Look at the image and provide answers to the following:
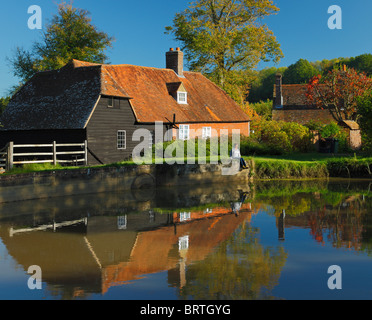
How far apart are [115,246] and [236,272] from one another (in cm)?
408

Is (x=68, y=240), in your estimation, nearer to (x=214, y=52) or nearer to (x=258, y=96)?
(x=214, y=52)

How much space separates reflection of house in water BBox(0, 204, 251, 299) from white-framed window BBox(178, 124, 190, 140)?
17.9 m

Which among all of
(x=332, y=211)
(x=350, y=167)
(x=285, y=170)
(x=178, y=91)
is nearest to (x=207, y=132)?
(x=178, y=91)

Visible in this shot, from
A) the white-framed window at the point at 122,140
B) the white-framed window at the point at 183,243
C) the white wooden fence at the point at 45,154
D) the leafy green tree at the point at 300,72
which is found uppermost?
the leafy green tree at the point at 300,72

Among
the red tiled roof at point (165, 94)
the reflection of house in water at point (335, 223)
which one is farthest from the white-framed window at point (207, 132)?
the reflection of house in water at point (335, 223)

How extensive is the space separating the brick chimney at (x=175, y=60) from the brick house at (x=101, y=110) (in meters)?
2.46

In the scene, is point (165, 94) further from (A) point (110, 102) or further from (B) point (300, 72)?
(B) point (300, 72)

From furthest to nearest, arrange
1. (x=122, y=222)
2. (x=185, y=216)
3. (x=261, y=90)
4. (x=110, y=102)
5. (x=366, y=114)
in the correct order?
(x=261, y=90) < (x=366, y=114) < (x=110, y=102) < (x=185, y=216) < (x=122, y=222)

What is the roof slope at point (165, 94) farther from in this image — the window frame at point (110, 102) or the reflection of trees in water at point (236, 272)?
the reflection of trees in water at point (236, 272)

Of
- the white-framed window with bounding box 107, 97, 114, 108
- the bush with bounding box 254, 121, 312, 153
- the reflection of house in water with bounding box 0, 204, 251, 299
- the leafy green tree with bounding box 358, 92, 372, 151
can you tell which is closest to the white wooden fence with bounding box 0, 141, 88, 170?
the white-framed window with bounding box 107, 97, 114, 108

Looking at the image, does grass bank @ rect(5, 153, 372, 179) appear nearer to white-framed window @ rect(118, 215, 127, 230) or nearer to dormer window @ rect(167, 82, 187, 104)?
dormer window @ rect(167, 82, 187, 104)

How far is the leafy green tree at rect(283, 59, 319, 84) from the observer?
100812 mm

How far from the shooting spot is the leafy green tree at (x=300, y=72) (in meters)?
101

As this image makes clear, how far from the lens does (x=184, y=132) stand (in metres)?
35.9
